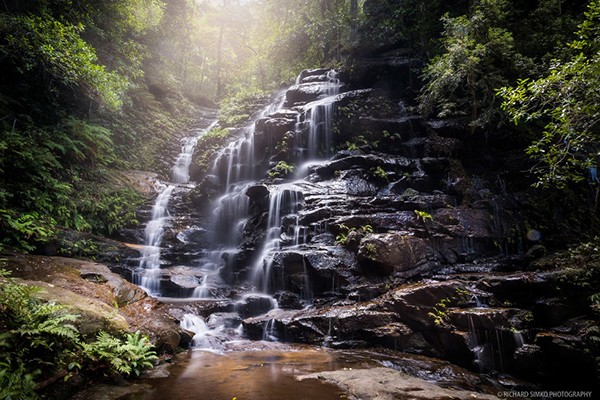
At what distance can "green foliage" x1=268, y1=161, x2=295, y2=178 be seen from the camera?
558 inches

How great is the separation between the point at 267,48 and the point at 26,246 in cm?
2301

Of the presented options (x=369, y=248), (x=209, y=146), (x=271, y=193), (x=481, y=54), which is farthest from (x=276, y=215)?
(x=209, y=146)

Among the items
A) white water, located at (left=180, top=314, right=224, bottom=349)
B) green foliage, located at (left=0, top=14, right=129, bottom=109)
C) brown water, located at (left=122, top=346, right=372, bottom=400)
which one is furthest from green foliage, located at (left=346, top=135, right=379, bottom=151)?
green foliage, located at (left=0, top=14, right=129, bottom=109)

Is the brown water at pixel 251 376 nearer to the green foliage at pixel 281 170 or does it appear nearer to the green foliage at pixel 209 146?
the green foliage at pixel 281 170

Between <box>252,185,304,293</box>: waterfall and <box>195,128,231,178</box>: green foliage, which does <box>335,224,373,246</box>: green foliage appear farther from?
<box>195,128,231,178</box>: green foliage

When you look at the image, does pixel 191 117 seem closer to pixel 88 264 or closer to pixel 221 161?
pixel 221 161

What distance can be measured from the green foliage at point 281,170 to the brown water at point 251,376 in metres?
8.99

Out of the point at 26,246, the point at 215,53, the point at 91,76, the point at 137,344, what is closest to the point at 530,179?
the point at 137,344

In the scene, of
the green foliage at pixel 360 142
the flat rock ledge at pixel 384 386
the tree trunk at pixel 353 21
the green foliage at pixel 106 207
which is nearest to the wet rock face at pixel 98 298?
the flat rock ledge at pixel 384 386

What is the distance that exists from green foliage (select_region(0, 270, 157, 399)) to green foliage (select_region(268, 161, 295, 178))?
1049cm

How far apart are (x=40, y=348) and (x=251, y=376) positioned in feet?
9.22

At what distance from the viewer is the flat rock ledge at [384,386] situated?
4027 mm

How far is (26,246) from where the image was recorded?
707 cm

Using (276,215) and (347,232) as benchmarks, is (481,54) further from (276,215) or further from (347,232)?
(276,215)
